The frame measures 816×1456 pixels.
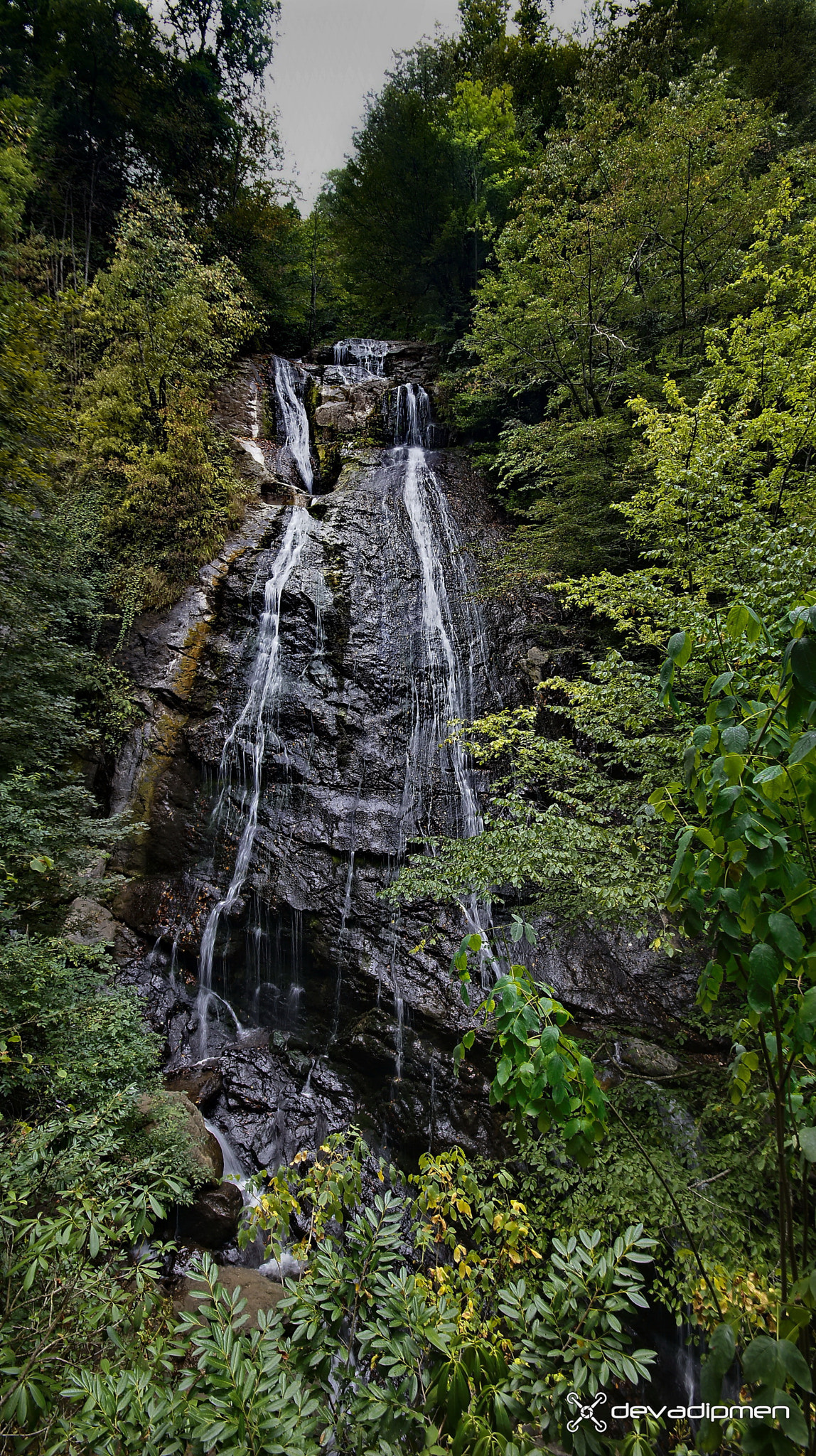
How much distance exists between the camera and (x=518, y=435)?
9.42 meters

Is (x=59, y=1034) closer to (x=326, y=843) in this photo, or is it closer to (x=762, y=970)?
(x=326, y=843)

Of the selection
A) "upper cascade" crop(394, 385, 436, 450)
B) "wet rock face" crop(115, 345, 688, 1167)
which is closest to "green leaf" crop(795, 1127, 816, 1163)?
"wet rock face" crop(115, 345, 688, 1167)

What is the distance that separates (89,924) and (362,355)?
16402mm

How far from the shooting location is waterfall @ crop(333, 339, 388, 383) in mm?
15297

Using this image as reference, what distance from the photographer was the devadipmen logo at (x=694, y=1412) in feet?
2.46

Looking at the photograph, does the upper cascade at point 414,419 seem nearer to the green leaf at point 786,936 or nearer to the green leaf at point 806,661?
the green leaf at point 806,661

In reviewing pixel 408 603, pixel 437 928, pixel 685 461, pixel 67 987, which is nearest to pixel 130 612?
pixel 408 603

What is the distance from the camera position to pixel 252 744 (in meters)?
8.64

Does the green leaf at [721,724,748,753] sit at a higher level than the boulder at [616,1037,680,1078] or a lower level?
higher

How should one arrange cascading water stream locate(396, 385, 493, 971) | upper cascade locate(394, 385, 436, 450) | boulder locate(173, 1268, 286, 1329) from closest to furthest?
boulder locate(173, 1268, 286, 1329) → cascading water stream locate(396, 385, 493, 971) → upper cascade locate(394, 385, 436, 450)

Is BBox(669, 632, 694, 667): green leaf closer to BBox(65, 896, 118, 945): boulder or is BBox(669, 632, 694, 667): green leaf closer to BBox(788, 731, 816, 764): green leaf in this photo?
BBox(788, 731, 816, 764): green leaf

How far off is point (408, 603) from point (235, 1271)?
8870 mm

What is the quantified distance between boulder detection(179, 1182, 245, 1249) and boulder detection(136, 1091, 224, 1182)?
15 cm

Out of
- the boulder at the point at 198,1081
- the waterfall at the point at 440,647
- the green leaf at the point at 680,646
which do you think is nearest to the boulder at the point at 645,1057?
the waterfall at the point at 440,647
